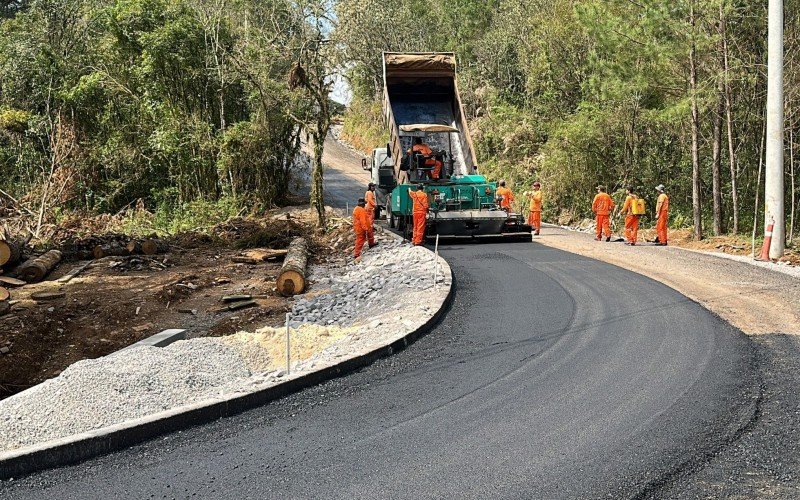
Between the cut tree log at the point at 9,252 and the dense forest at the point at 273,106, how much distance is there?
7365 millimetres

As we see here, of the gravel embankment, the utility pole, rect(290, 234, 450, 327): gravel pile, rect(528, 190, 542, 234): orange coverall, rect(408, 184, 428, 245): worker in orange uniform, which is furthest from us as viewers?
rect(528, 190, 542, 234): orange coverall

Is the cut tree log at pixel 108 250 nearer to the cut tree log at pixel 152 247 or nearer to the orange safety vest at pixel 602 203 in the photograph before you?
the cut tree log at pixel 152 247

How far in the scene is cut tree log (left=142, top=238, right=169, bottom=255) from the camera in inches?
621

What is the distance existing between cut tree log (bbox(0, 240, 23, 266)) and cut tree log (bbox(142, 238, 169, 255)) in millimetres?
2594

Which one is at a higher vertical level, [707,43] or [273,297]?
[707,43]

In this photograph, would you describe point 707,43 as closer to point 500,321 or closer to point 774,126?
point 774,126

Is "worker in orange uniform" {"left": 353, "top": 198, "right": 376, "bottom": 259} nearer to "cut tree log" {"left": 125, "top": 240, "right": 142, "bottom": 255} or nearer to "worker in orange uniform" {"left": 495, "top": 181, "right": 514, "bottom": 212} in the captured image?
"worker in orange uniform" {"left": 495, "top": 181, "right": 514, "bottom": 212}

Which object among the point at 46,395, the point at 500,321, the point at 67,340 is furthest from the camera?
the point at 67,340

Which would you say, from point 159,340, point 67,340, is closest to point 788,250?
point 159,340

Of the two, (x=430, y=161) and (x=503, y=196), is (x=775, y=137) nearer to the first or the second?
(x=503, y=196)

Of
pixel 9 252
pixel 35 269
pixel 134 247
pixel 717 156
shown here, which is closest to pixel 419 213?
pixel 134 247

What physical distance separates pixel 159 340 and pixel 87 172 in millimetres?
19432

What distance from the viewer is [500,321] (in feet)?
27.7

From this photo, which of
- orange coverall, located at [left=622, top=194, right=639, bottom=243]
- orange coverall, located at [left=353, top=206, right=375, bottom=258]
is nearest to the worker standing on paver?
orange coverall, located at [left=622, top=194, right=639, bottom=243]
